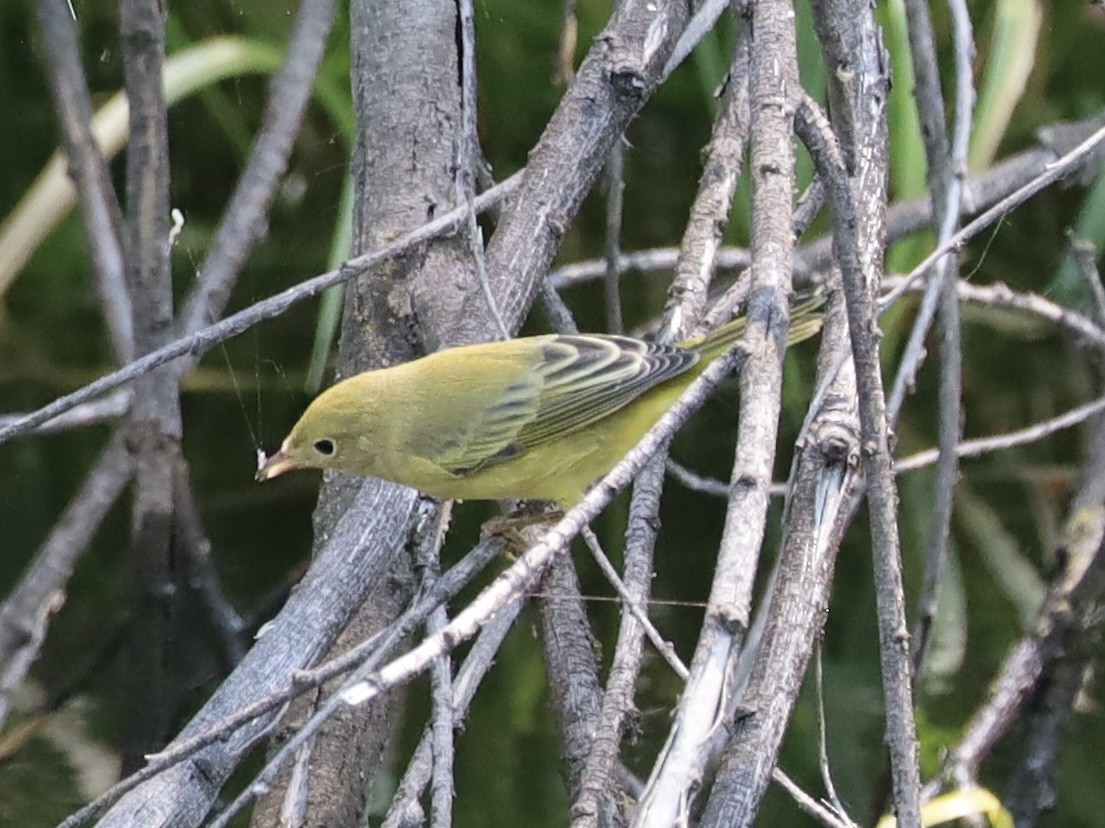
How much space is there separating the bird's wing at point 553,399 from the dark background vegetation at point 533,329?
1100 millimetres

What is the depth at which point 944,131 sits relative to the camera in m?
2.32

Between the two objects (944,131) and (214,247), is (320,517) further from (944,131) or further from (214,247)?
(944,131)

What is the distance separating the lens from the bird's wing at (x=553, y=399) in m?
2.40

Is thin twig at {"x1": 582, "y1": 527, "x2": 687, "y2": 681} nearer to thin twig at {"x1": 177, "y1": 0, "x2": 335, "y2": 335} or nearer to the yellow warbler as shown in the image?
the yellow warbler

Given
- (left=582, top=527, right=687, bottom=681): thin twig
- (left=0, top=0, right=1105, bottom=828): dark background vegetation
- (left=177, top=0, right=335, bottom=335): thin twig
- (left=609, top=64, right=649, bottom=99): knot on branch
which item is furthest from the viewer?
(left=0, top=0, right=1105, bottom=828): dark background vegetation

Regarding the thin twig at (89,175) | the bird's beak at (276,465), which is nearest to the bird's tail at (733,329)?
the bird's beak at (276,465)

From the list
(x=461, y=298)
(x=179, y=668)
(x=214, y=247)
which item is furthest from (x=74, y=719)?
(x=461, y=298)

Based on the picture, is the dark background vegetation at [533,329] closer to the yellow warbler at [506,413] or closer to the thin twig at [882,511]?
the yellow warbler at [506,413]

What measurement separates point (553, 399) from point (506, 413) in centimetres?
10

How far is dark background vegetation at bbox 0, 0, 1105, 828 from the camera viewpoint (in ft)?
11.4

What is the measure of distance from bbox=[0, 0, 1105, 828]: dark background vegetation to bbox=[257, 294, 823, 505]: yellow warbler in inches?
41.0

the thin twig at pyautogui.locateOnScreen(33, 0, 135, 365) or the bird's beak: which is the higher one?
the thin twig at pyautogui.locateOnScreen(33, 0, 135, 365)

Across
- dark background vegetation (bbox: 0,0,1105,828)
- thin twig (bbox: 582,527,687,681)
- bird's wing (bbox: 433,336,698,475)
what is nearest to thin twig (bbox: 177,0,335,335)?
dark background vegetation (bbox: 0,0,1105,828)

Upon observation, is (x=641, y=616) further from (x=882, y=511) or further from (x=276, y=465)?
(x=276, y=465)
